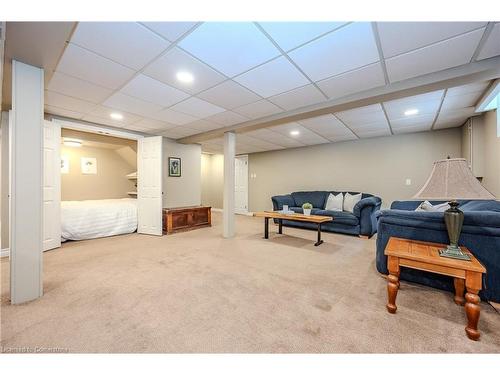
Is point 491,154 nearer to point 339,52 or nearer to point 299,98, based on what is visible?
point 299,98

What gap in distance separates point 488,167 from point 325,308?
3644 mm

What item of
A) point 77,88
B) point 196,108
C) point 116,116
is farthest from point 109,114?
point 196,108

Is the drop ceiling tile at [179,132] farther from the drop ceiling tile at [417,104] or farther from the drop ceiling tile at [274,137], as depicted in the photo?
the drop ceiling tile at [417,104]

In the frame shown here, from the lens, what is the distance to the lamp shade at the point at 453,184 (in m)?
1.59

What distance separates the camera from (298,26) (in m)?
1.58

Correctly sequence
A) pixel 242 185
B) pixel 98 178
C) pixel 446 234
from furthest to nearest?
pixel 242 185
pixel 98 178
pixel 446 234

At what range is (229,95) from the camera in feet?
9.11

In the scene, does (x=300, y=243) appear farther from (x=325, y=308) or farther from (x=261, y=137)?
(x=261, y=137)

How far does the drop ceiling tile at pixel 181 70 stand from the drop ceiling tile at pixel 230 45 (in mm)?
110

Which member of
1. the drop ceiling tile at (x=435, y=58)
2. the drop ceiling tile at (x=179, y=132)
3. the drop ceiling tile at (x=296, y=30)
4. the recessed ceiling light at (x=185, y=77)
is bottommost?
the drop ceiling tile at (x=435, y=58)

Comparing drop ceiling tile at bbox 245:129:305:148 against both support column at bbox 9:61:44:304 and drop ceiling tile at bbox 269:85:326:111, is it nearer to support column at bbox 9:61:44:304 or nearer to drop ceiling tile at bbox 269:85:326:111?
drop ceiling tile at bbox 269:85:326:111

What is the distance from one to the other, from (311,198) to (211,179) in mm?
4398

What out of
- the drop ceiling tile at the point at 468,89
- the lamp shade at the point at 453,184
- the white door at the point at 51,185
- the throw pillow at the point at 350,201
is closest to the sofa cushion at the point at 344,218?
the throw pillow at the point at 350,201
